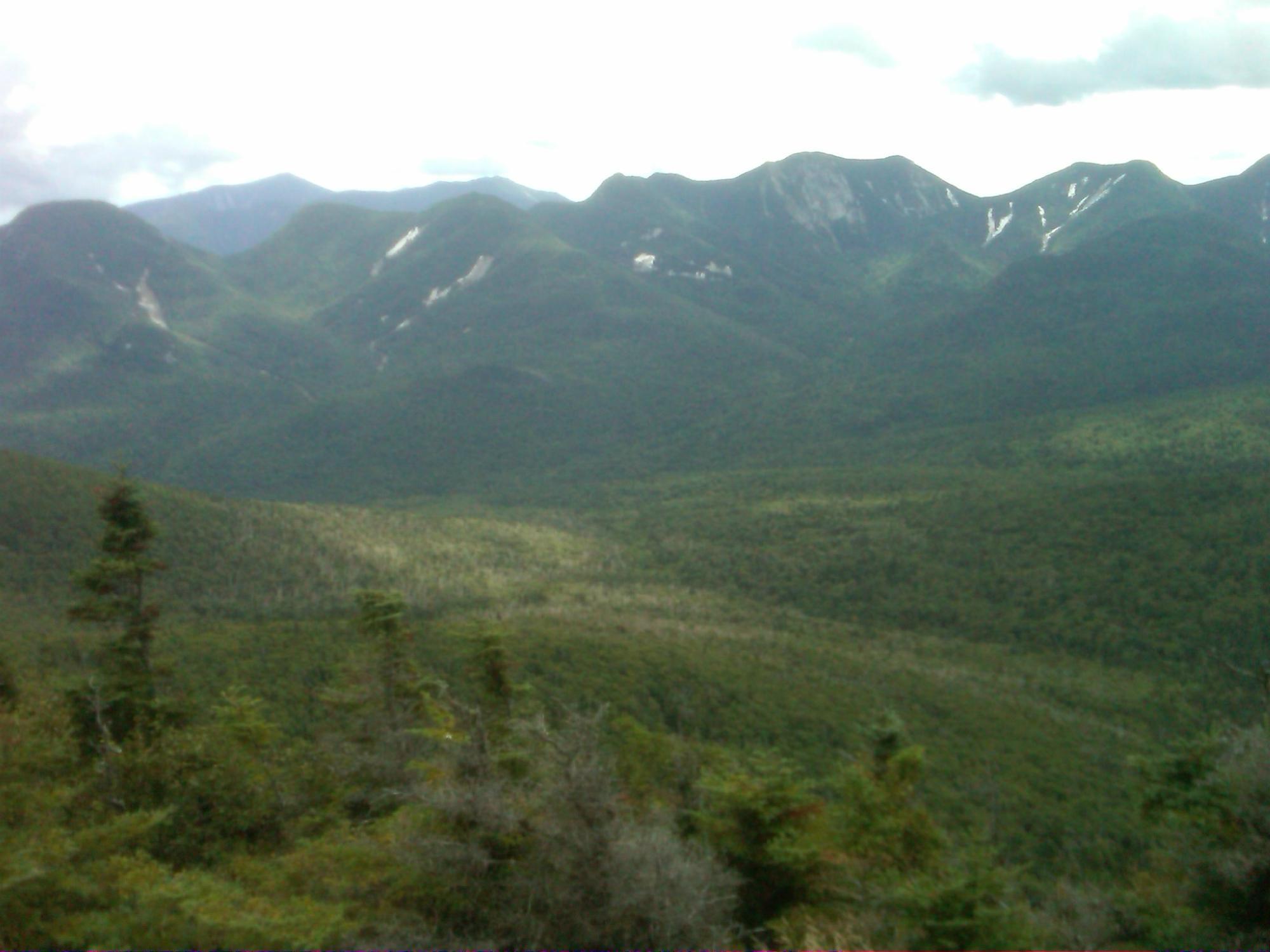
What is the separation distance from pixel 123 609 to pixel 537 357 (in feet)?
468

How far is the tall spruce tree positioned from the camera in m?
17.0

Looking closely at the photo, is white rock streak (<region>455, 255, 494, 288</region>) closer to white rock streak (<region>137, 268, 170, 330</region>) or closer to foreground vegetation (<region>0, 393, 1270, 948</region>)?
white rock streak (<region>137, 268, 170, 330</region>)

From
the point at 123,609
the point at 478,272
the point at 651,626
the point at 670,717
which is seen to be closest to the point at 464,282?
the point at 478,272

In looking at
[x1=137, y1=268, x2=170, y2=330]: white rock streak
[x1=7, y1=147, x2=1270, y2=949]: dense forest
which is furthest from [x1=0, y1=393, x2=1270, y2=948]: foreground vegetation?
[x1=137, y1=268, x2=170, y2=330]: white rock streak

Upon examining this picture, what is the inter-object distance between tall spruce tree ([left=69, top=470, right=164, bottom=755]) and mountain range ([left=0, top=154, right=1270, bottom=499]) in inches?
3648

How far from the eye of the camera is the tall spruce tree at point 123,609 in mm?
17031

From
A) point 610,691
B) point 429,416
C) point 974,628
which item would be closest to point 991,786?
point 610,691

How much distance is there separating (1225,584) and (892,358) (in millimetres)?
96975

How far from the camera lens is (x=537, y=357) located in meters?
158

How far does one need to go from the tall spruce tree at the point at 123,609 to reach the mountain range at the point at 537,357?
92668mm

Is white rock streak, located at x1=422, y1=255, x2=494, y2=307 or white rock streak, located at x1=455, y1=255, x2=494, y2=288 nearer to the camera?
white rock streak, located at x1=422, y1=255, x2=494, y2=307

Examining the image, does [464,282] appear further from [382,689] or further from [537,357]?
[382,689]

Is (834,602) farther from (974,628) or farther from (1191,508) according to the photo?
(1191,508)

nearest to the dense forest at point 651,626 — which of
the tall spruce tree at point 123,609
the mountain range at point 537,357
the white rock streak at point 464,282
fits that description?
the tall spruce tree at point 123,609
